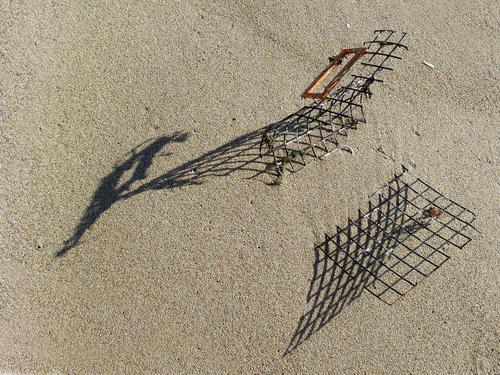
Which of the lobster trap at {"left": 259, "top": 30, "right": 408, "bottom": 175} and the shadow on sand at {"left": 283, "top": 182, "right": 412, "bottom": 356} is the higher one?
the lobster trap at {"left": 259, "top": 30, "right": 408, "bottom": 175}

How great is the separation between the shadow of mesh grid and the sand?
132 mm

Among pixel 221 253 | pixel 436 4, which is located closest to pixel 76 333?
pixel 221 253

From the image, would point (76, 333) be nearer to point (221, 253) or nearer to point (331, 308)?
point (221, 253)

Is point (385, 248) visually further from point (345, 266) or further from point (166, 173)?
point (166, 173)

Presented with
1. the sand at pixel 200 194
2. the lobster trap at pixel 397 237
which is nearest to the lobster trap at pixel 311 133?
the sand at pixel 200 194

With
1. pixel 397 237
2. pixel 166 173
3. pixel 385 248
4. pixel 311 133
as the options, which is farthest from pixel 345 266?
pixel 166 173

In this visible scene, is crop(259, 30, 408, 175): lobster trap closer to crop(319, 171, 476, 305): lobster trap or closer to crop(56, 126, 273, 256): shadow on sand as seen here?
crop(56, 126, 273, 256): shadow on sand

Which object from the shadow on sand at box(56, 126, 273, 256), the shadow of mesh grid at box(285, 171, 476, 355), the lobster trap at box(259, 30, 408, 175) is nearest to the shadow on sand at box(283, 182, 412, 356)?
the shadow of mesh grid at box(285, 171, 476, 355)

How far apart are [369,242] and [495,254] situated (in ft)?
5.75

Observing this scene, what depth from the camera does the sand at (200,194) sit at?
477 centimetres

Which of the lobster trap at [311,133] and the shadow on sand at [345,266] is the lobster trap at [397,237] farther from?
the lobster trap at [311,133]

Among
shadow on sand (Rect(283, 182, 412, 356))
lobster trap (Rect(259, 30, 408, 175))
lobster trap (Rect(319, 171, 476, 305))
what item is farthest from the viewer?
lobster trap (Rect(259, 30, 408, 175))

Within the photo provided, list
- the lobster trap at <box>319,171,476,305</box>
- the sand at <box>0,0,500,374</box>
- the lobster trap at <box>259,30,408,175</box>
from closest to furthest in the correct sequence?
the sand at <box>0,0,500,374</box>
the lobster trap at <box>319,171,476,305</box>
the lobster trap at <box>259,30,408,175</box>

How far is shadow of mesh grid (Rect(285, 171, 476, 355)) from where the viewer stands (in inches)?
200
